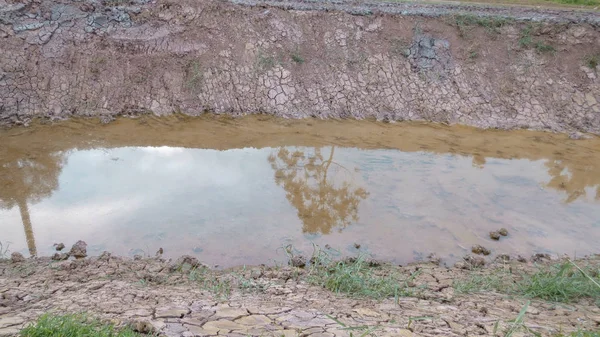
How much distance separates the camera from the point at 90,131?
29.8 ft

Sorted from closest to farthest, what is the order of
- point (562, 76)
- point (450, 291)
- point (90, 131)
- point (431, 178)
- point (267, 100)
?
point (450, 291) → point (431, 178) → point (90, 131) → point (267, 100) → point (562, 76)

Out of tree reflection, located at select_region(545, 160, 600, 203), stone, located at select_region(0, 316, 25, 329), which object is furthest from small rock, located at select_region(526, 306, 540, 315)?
tree reflection, located at select_region(545, 160, 600, 203)

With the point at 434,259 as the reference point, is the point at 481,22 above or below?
above

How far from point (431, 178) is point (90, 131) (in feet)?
22.0

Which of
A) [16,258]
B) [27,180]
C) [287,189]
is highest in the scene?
[27,180]

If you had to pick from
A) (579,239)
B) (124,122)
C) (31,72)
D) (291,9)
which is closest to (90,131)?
(124,122)

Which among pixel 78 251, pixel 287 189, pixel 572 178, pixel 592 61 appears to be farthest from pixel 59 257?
pixel 592 61

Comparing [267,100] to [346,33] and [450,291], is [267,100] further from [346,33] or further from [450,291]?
[450,291]

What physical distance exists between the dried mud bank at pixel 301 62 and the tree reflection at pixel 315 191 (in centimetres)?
218

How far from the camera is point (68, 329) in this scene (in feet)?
9.04

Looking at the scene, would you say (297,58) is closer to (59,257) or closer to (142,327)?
(59,257)

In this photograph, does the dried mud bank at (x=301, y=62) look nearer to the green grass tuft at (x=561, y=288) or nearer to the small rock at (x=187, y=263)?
the small rock at (x=187, y=263)

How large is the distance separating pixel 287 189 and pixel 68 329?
491 cm

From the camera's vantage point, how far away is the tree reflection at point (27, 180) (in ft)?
21.4
